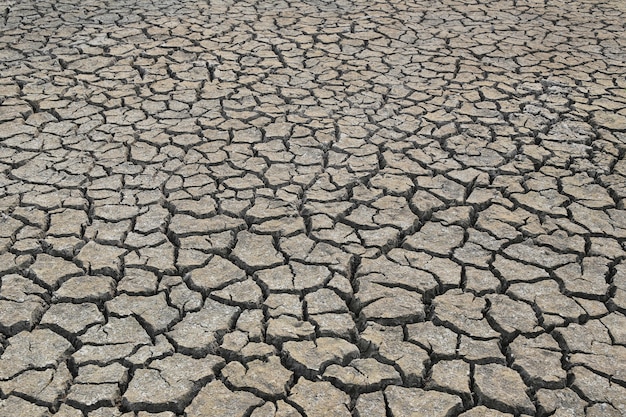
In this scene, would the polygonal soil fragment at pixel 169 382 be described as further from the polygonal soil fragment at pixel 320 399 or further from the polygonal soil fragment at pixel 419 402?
the polygonal soil fragment at pixel 419 402

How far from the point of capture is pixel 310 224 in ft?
10.7

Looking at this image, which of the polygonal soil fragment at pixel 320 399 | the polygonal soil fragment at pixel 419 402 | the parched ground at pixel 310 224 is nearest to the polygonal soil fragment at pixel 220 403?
the parched ground at pixel 310 224

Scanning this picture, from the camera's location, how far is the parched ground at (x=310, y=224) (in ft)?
7.85

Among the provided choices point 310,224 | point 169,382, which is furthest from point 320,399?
point 310,224

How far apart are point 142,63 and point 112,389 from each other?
3.28 meters

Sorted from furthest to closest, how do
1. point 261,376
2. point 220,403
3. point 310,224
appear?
point 310,224
point 261,376
point 220,403

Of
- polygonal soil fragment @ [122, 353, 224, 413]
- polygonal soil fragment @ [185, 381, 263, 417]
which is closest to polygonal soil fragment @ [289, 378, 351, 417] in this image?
polygonal soil fragment @ [185, 381, 263, 417]

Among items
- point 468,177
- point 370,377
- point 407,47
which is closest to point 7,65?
point 407,47

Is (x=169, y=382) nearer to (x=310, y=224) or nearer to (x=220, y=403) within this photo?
(x=220, y=403)

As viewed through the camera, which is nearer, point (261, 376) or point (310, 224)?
point (261, 376)

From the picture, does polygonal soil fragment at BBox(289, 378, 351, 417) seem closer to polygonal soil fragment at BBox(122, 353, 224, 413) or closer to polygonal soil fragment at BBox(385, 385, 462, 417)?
polygonal soil fragment at BBox(385, 385, 462, 417)

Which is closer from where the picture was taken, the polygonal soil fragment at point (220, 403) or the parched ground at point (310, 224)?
the polygonal soil fragment at point (220, 403)

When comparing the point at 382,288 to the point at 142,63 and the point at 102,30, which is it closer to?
the point at 142,63

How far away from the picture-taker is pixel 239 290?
281 cm
